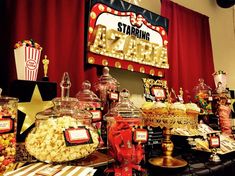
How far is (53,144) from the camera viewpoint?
2.82 ft

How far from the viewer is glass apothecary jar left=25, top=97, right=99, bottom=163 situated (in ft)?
2.82

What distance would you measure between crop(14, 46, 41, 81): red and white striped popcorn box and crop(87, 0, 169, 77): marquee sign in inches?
25.1

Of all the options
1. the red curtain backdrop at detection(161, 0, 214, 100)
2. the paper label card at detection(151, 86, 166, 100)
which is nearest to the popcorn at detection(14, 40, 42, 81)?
the paper label card at detection(151, 86, 166, 100)

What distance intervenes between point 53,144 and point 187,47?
2.25 meters

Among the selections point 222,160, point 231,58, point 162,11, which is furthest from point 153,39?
point 231,58

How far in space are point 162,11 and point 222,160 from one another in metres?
1.74

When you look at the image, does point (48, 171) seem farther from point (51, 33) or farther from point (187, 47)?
point (187, 47)

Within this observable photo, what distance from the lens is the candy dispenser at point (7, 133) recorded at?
859 mm

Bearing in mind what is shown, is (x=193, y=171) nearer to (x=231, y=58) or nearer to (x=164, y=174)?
(x=164, y=174)

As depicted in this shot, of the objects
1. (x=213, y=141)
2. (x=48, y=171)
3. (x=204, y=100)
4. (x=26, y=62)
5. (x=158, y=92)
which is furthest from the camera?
(x=204, y=100)

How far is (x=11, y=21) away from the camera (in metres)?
1.42

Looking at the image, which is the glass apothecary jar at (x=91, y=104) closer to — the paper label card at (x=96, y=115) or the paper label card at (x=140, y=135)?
the paper label card at (x=96, y=115)

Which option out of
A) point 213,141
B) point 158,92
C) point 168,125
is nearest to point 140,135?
point 168,125

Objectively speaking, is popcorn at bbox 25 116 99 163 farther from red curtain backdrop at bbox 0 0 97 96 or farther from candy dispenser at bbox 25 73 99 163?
red curtain backdrop at bbox 0 0 97 96
